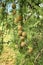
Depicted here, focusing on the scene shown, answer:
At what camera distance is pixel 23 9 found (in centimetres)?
194

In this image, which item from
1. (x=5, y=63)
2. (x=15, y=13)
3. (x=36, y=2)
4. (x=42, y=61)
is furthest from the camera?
(x=5, y=63)

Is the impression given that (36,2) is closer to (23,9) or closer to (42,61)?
(23,9)

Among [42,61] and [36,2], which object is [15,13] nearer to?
[36,2]

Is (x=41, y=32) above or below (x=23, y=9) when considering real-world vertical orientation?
below

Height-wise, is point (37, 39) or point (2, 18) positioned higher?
point (2, 18)


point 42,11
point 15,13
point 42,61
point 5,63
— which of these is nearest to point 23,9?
point 15,13

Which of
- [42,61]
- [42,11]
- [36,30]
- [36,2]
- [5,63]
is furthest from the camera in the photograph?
[5,63]

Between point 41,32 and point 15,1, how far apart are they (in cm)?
86

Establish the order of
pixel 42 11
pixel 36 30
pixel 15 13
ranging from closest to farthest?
pixel 42 11 < pixel 15 13 < pixel 36 30

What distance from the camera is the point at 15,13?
1943mm

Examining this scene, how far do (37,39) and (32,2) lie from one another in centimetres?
88

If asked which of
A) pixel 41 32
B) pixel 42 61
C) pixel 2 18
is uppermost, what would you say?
pixel 2 18

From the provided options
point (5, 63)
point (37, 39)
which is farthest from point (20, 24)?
point (5, 63)

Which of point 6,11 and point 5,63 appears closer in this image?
point 6,11
